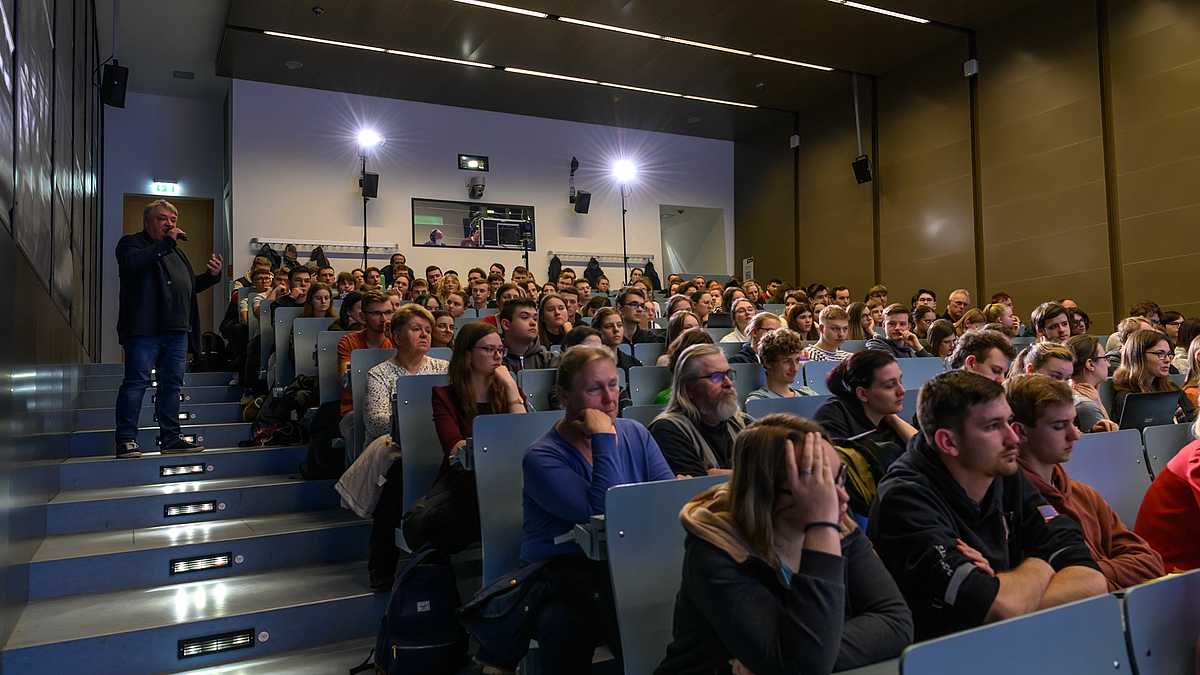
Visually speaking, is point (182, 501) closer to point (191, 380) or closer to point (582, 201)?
point (191, 380)

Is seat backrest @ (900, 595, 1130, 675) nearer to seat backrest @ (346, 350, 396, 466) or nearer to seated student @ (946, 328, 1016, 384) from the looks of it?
seated student @ (946, 328, 1016, 384)

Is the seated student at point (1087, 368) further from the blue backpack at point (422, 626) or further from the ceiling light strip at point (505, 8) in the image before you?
the ceiling light strip at point (505, 8)

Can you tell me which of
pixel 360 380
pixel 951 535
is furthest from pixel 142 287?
pixel 951 535

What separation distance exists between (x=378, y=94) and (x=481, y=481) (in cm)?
881

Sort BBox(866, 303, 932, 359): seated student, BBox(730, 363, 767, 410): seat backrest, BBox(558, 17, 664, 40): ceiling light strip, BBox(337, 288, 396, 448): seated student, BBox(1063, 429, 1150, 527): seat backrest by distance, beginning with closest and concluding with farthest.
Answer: BBox(1063, 429, 1150, 527): seat backrest, BBox(730, 363, 767, 410): seat backrest, BBox(337, 288, 396, 448): seated student, BBox(866, 303, 932, 359): seated student, BBox(558, 17, 664, 40): ceiling light strip

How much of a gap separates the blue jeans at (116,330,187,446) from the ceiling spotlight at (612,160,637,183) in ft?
26.5

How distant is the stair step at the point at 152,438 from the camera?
3.81 m

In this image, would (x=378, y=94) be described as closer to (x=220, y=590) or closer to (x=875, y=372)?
(x=220, y=590)

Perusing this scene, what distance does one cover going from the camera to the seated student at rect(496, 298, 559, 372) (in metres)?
3.57

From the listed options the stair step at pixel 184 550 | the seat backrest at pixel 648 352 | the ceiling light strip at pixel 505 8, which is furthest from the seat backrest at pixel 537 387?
the ceiling light strip at pixel 505 8

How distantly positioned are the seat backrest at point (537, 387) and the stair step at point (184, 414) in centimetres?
223

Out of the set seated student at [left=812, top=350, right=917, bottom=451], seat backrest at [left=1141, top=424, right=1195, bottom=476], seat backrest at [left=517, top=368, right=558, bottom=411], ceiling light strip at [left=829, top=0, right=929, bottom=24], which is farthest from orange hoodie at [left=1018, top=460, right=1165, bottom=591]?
ceiling light strip at [left=829, top=0, right=929, bottom=24]

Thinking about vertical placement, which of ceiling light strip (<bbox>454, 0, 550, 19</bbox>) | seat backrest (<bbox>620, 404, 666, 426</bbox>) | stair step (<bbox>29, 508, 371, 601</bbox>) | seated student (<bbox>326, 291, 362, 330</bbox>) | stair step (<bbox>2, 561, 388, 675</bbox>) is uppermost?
ceiling light strip (<bbox>454, 0, 550, 19</bbox>)

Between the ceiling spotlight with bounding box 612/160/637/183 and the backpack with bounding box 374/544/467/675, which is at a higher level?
the ceiling spotlight with bounding box 612/160/637/183
